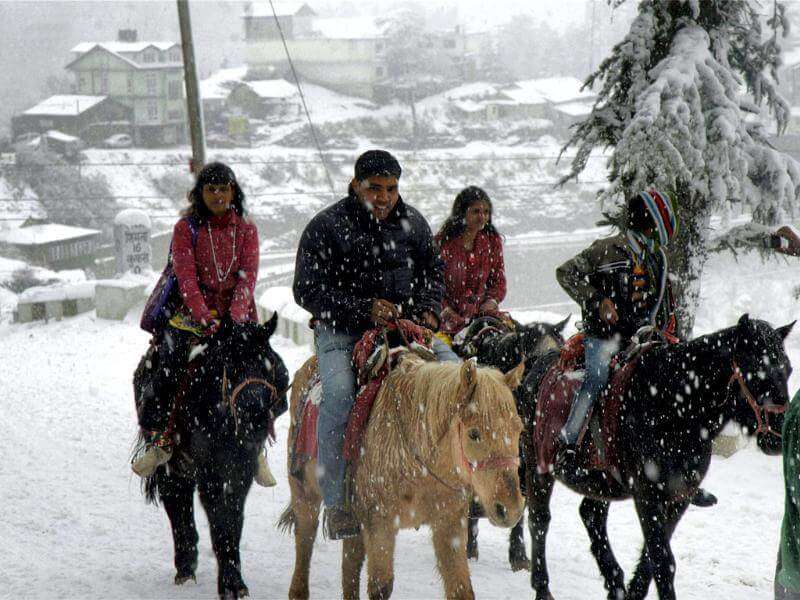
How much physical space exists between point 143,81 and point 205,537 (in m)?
66.0

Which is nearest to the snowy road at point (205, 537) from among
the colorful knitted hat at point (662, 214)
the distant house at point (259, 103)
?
the colorful knitted hat at point (662, 214)

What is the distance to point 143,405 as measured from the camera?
5.56 metres

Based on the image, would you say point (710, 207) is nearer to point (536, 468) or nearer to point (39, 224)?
point (536, 468)

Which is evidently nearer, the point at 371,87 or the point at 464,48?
the point at 371,87

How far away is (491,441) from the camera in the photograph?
3787 mm

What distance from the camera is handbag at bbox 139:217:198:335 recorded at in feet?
19.0

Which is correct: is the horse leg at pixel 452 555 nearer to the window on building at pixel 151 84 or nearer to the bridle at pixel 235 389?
the bridle at pixel 235 389

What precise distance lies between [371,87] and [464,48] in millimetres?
14564

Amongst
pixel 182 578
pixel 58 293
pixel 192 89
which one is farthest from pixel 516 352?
pixel 58 293

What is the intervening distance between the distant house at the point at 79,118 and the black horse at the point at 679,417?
65.2m

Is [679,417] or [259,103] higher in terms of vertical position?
[259,103]

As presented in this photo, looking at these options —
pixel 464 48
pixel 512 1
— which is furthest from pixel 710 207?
pixel 512 1

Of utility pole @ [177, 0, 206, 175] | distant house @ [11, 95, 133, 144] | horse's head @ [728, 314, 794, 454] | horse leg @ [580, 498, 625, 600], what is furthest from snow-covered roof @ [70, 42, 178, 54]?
horse's head @ [728, 314, 794, 454]

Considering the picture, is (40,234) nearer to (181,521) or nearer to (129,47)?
(129,47)
